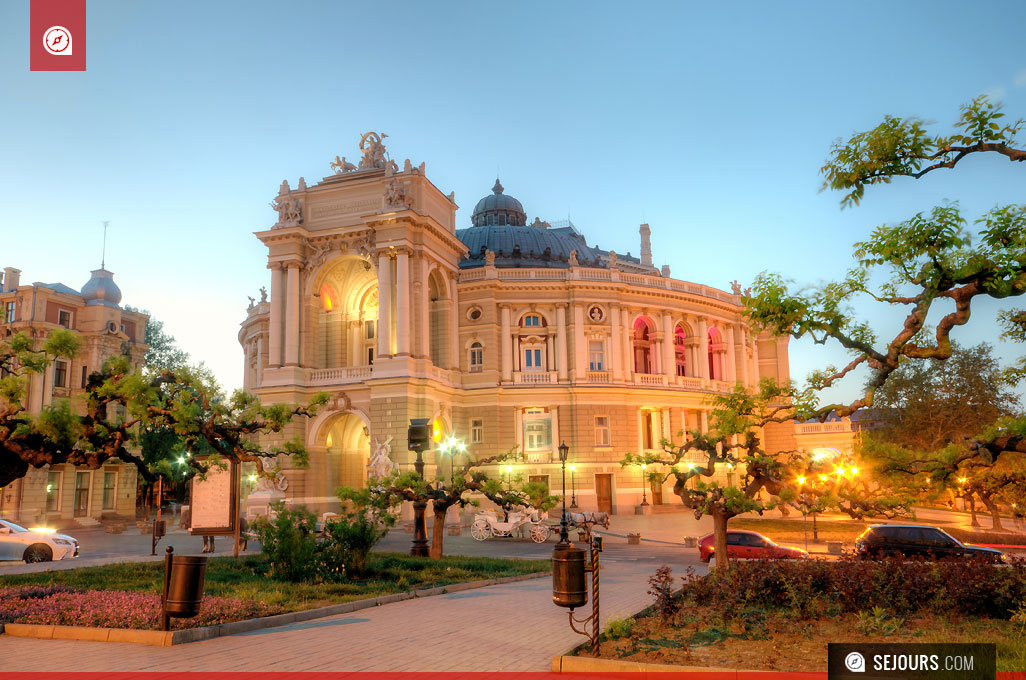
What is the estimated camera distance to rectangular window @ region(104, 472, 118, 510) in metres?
55.3

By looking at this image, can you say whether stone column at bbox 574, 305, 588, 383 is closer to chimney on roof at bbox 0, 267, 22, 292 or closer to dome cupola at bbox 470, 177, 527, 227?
dome cupola at bbox 470, 177, 527, 227

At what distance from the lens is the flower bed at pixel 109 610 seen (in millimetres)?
12055

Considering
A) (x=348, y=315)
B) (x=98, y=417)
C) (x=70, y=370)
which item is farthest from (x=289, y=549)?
(x=70, y=370)

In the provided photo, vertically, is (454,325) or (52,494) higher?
(454,325)

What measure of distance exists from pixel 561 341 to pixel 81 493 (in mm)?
33480

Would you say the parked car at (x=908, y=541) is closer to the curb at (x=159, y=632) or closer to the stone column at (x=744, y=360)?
the curb at (x=159, y=632)

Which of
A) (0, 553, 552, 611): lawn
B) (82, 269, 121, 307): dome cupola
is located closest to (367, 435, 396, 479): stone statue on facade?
(0, 553, 552, 611): lawn

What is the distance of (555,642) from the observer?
11578mm

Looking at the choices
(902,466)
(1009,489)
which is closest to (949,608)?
(902,466)

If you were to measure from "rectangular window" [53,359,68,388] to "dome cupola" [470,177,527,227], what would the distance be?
34.7 meters

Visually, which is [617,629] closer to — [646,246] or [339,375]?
[339,375]

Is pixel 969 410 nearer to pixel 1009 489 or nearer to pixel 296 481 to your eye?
pixel 1009 489

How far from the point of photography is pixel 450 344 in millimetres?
52594

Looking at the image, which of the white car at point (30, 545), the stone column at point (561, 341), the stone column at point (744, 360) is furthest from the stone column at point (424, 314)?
the stone column at point (744, 360)
